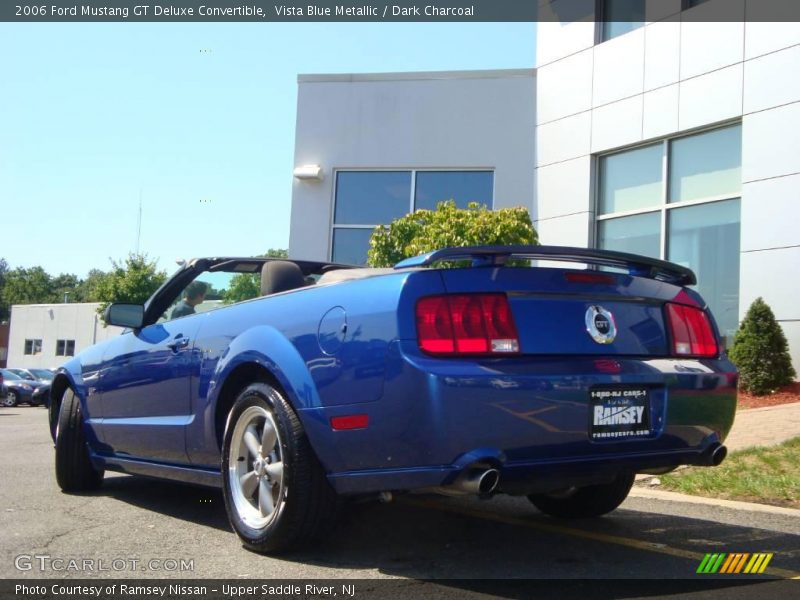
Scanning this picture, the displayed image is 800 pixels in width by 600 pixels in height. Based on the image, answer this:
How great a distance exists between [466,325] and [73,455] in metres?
3.58

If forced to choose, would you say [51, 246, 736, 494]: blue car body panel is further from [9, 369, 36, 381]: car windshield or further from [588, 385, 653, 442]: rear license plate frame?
[9, 369, 36, 381]: car windshield

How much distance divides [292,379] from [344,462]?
451mm

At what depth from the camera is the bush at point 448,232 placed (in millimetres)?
14539

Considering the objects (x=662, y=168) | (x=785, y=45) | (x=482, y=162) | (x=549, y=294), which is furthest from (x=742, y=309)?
(x=549, y=294)

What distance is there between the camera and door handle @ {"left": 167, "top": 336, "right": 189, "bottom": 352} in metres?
4.79

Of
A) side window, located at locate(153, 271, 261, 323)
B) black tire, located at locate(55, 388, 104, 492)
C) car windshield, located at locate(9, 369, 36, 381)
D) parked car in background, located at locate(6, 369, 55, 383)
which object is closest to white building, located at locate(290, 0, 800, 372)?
side window, located at locate(153, 271, 261, 323)

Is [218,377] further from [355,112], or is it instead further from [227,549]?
[355,112]

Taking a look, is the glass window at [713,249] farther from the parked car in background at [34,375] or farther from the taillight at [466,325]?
the parked car in background at [34,375]

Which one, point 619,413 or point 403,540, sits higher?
point 619,413

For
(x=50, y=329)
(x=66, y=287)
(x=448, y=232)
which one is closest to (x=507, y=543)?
(x=448, y=232)

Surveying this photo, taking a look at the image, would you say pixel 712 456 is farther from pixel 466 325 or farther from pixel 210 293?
pixel 210 293

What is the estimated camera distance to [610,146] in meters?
16.2

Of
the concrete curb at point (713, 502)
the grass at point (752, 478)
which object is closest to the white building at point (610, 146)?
the grass at point (752, 478)

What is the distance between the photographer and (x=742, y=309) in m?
13.5
